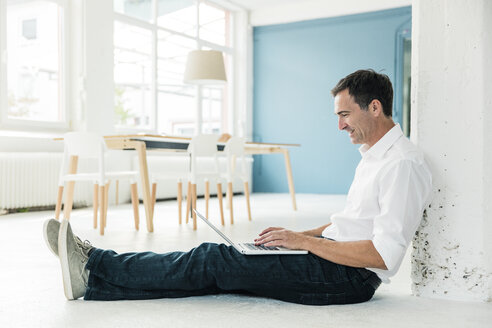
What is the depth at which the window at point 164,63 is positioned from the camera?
237 inches

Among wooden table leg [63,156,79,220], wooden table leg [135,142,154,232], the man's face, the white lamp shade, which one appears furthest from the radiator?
the man's face

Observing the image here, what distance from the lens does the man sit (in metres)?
1.43

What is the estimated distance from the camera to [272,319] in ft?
4.61

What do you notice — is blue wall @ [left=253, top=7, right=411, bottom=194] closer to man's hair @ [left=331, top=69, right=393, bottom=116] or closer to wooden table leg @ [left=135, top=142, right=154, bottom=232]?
wooden table leg @ [left=135, top=142, right=154, bottom=232]

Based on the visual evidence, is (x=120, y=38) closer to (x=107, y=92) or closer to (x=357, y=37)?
(x=107, y=92)

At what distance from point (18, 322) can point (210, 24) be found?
6.62m

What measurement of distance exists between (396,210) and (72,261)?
92 centimetres

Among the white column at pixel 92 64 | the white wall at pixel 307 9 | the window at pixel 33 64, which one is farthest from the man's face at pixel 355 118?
the white wall at pixel 307 9

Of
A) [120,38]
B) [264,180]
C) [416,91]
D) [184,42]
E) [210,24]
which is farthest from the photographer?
[264,180]

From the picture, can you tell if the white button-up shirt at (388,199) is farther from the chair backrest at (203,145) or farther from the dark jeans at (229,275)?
the chair backrest at (203,145)

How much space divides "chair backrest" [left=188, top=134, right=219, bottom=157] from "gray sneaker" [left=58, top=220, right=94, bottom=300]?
2.11 metres

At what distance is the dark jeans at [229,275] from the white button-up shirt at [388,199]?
0.10 meters

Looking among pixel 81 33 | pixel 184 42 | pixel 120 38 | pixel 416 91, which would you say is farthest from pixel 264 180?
pixel 416 91

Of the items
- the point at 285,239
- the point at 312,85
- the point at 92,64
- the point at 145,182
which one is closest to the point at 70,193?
the point at 145,182
